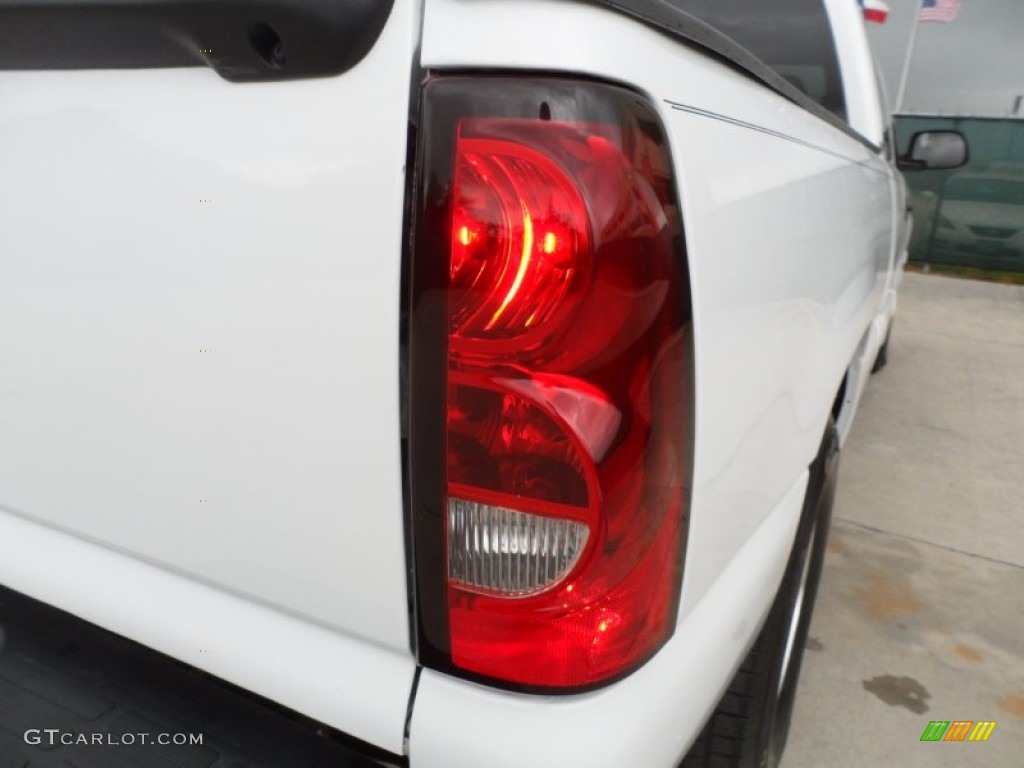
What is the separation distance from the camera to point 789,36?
94.6 inches

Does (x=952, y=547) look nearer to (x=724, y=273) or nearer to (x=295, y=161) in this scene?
(x=724, y=273)

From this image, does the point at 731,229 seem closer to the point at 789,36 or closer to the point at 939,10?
the point at 789,36

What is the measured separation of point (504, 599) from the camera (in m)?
0.84

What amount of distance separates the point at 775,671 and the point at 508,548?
3.32ft

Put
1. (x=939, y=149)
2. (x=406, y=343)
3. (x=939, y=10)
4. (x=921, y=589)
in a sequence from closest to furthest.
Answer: (x=406, y=343), (x=921, y=589), (x=939, y=149), (x=939, y=10)

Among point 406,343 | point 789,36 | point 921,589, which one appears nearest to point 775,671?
point 406,343

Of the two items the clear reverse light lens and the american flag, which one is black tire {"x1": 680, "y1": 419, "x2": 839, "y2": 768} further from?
the american flag

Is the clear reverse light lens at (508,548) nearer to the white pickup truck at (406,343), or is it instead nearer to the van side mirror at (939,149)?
the white pickup truck at (406,343)

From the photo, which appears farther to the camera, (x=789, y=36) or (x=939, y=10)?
(x=939, y=10)

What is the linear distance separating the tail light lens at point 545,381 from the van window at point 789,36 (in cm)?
166

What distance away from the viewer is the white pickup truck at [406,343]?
732mm

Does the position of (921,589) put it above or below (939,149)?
below

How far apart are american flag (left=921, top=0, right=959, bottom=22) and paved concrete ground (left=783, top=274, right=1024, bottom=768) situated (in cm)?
959

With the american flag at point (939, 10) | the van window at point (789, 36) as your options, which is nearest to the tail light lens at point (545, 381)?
the van window at point (789, 36)
